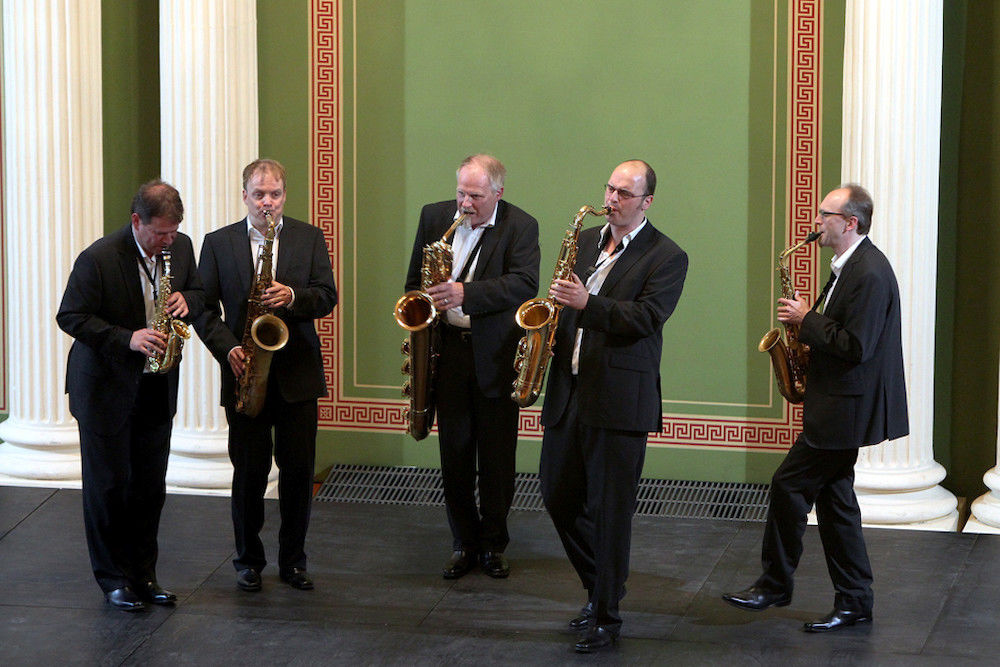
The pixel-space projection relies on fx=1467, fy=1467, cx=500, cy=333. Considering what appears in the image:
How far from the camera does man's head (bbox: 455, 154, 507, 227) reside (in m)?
5.18

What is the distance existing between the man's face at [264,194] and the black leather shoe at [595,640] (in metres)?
1.74

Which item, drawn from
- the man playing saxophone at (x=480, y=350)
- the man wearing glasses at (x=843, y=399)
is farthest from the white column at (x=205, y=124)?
the man wearing glasses at (x=843, y=399)

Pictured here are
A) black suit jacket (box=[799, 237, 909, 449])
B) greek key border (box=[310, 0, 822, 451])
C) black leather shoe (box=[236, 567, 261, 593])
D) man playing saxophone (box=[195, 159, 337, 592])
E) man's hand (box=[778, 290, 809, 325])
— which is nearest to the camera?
black suit jacket (box=[799, 237, 909, 449])

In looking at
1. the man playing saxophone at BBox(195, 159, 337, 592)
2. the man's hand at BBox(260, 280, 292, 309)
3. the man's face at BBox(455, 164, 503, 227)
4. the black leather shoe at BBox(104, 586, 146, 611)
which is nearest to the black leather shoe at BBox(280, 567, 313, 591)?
the man playing saxophone at BBox(195, 159, 337, 592)

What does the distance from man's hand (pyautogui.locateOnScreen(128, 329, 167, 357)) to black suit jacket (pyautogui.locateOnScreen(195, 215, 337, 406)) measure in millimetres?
370

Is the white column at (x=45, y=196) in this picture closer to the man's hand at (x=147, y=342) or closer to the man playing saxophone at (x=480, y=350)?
the man playing saxophone at (x=480, y=350)

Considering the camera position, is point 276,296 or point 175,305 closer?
point 175,305

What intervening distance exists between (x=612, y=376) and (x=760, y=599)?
98cm

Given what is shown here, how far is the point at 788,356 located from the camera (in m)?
4.89

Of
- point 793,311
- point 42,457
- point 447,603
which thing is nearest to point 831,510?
point 793,311

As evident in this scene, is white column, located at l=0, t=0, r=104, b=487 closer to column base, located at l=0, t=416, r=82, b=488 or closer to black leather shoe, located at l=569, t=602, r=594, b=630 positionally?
column base, located at l=0, t=416, r=82, b=488

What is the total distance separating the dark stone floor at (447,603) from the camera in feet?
15.0

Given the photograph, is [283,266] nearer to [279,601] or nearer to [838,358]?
[279,601]

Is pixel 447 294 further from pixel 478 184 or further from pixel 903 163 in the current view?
pixel 903 163
